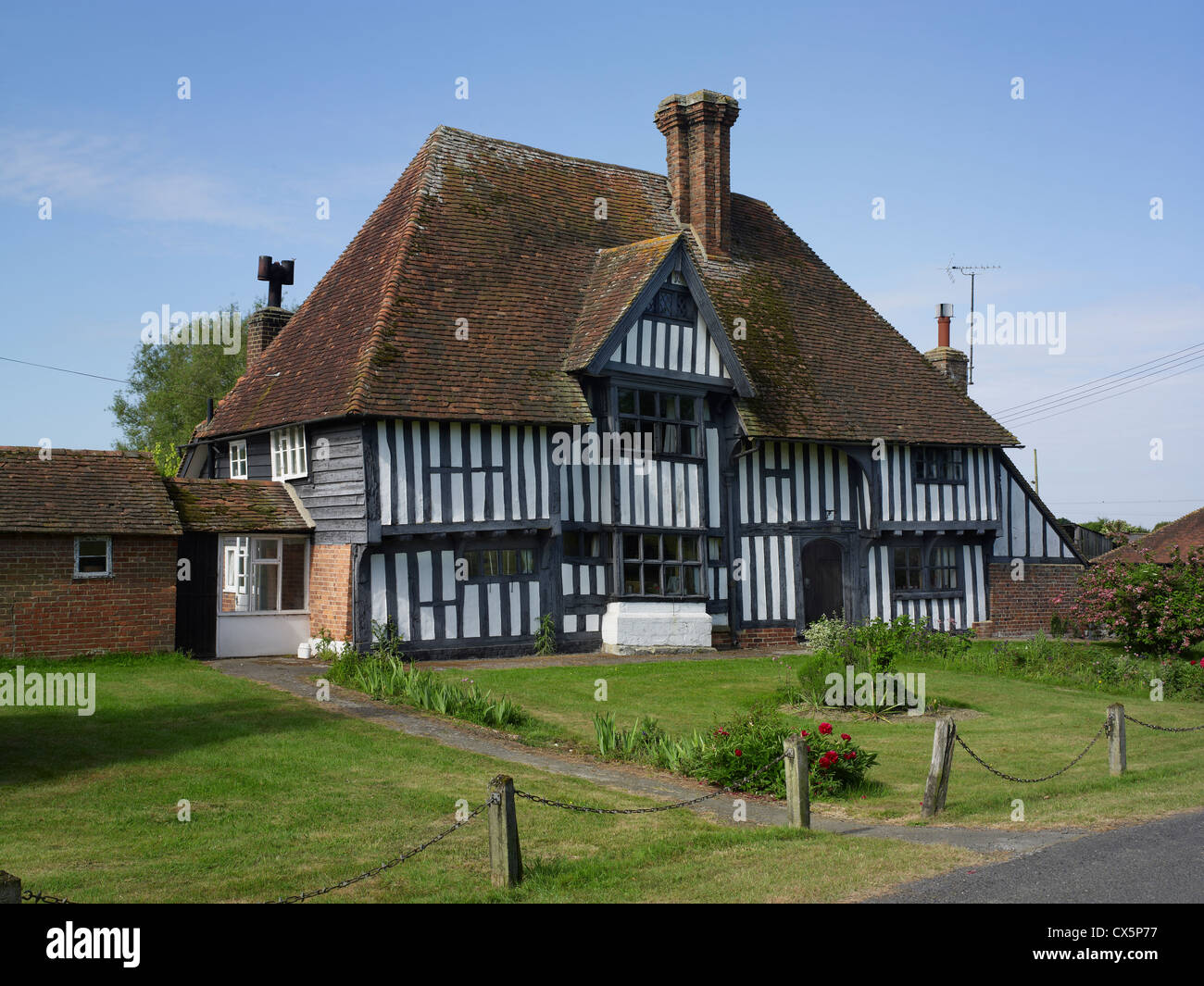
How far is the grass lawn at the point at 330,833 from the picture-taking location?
7.14m

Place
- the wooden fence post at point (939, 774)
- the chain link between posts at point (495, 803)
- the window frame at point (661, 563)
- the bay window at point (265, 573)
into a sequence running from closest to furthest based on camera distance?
the chain link between posts at point (495, 803), the wooden fence post at point (939, 774), the bay window at point (265, 573), the window frame at point (661, 563)

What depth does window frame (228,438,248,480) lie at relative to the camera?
75.5 ft

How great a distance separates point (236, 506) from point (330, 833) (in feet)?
41.5

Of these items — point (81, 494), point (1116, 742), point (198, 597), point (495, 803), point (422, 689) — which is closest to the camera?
point (495, 803)

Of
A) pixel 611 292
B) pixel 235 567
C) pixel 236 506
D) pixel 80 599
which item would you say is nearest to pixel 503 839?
pixel 80 599

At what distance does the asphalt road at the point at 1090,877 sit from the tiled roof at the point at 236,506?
1491 centimetres

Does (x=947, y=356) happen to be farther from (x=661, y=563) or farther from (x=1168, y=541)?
(x=661, y=563)

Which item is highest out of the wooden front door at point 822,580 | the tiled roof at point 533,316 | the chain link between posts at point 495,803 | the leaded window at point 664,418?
the tiled roof at point 533,316

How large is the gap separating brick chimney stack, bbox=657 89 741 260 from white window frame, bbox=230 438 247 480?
1115 centimetres

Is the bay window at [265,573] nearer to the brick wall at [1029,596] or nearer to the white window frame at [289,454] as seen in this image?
the white window frame at [289,454]

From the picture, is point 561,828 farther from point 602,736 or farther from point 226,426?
point 226,426

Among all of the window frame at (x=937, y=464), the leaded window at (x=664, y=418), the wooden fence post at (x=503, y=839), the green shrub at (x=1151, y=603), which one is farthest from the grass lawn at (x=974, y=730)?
the window frame at (x=937, y=464)

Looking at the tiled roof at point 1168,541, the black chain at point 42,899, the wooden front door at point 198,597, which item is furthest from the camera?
the tiled roof at point 1168,541

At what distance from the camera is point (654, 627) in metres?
21.5
